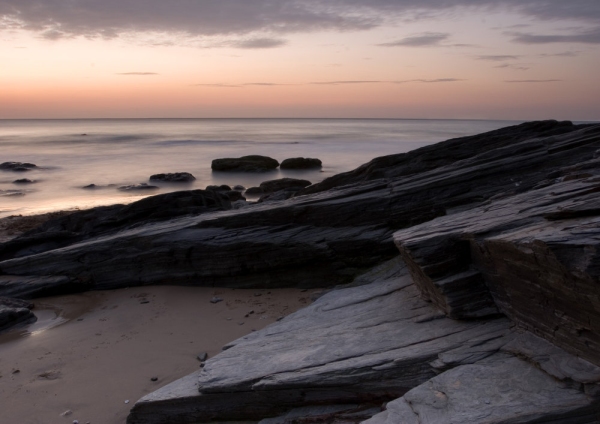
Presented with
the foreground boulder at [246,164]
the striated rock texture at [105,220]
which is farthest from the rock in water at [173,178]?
the striated rock texture at [105,220]

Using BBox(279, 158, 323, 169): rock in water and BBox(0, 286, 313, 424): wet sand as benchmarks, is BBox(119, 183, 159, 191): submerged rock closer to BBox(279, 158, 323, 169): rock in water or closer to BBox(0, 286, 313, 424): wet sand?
BBox(279, 158, 323, 169): rock in water

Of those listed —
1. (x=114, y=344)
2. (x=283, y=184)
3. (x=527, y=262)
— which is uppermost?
(x=527, y=262)

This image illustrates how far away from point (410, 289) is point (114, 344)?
223 inches

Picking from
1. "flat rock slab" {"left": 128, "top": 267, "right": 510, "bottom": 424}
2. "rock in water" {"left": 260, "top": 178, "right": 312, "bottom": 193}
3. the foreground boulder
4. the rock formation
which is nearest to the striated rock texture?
the rock formation

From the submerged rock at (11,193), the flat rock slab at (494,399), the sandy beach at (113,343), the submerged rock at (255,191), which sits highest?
the flat rock slab at (494,399)

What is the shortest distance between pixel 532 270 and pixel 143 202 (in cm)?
1345

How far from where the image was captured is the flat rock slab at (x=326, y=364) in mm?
6539

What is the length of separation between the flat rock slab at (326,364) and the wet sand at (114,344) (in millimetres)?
1215

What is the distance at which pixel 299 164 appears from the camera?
50719 mm

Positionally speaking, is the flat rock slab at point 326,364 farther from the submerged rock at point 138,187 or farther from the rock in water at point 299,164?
the rock in water at point 299,164

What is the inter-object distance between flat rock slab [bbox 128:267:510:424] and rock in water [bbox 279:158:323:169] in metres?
41.8

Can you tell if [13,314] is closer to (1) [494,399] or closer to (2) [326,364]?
(2) [326,364]

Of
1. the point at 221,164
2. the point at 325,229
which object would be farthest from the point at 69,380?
the point at 221,164

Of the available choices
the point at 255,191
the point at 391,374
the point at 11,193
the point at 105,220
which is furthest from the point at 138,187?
the point at 391,374
